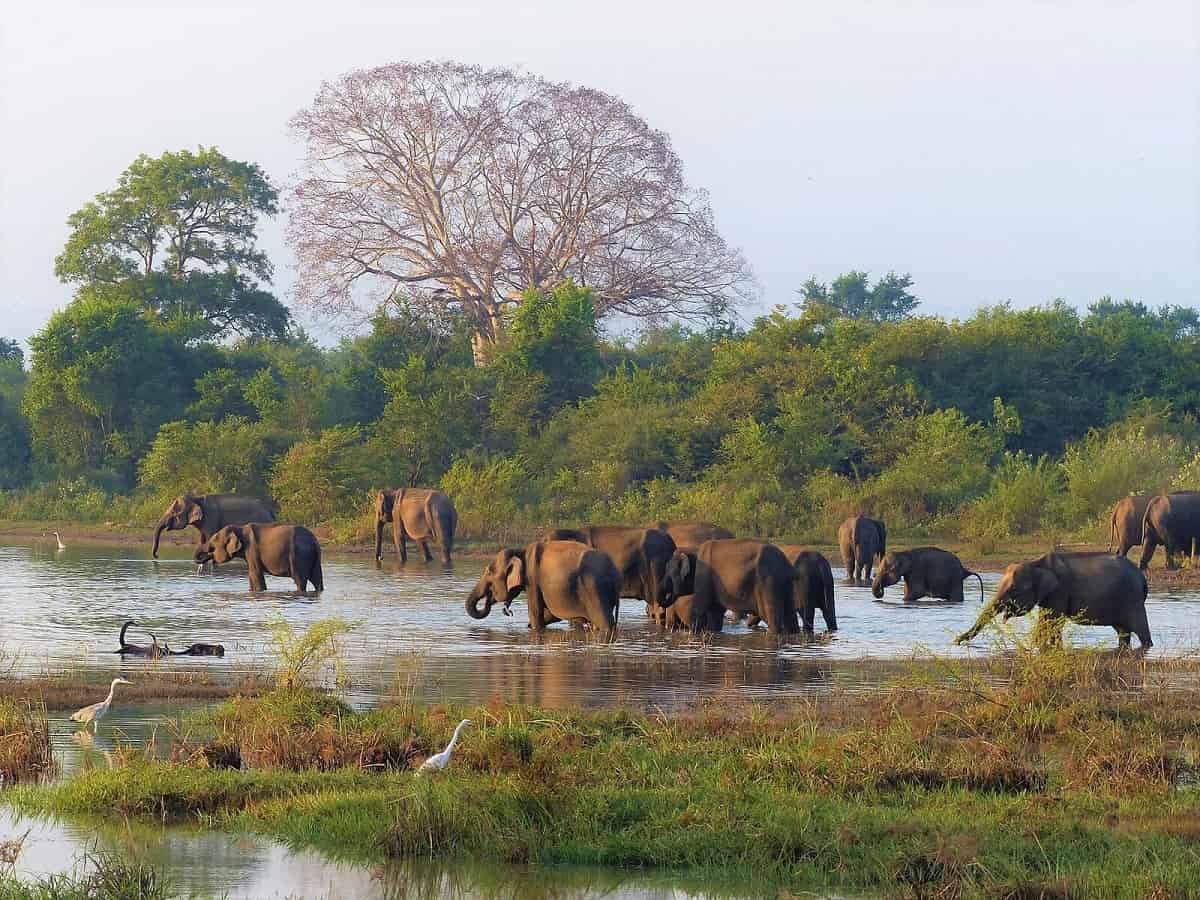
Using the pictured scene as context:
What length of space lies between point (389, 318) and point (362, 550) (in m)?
11.4

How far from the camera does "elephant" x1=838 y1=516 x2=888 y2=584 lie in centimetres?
2539

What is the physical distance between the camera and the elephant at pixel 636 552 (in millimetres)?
18766

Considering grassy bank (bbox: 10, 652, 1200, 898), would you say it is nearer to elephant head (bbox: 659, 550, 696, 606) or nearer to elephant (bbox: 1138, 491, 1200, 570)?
elephant head (bbox: 659, 550, 696, 606)

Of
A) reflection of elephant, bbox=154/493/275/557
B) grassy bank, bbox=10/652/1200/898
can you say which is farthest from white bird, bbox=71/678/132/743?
reflection of elephant, bbox=154/493/275/557

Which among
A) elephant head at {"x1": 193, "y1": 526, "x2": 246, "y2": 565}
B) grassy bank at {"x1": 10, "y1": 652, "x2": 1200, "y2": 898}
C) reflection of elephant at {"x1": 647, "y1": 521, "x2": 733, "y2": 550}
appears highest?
reflection of elephant at {"x1": 647, "y1": 521, "x2": 733, "y2": 550}

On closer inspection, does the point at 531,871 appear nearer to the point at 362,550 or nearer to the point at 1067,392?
the point at 362,550

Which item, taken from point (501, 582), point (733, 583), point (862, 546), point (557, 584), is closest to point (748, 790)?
point (733, 583)

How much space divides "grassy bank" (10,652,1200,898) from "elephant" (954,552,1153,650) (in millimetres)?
4104

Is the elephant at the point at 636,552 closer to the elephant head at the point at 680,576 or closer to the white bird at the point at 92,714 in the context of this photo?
the elephant head at the point at 680,576

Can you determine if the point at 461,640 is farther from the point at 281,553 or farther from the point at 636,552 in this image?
the point at 281,553

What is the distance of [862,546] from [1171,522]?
4.46m

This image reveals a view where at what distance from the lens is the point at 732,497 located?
3319cm

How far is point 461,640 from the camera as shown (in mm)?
17906

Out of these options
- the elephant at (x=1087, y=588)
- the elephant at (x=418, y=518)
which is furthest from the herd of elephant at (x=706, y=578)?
the elephant at (x=418, y=518)
